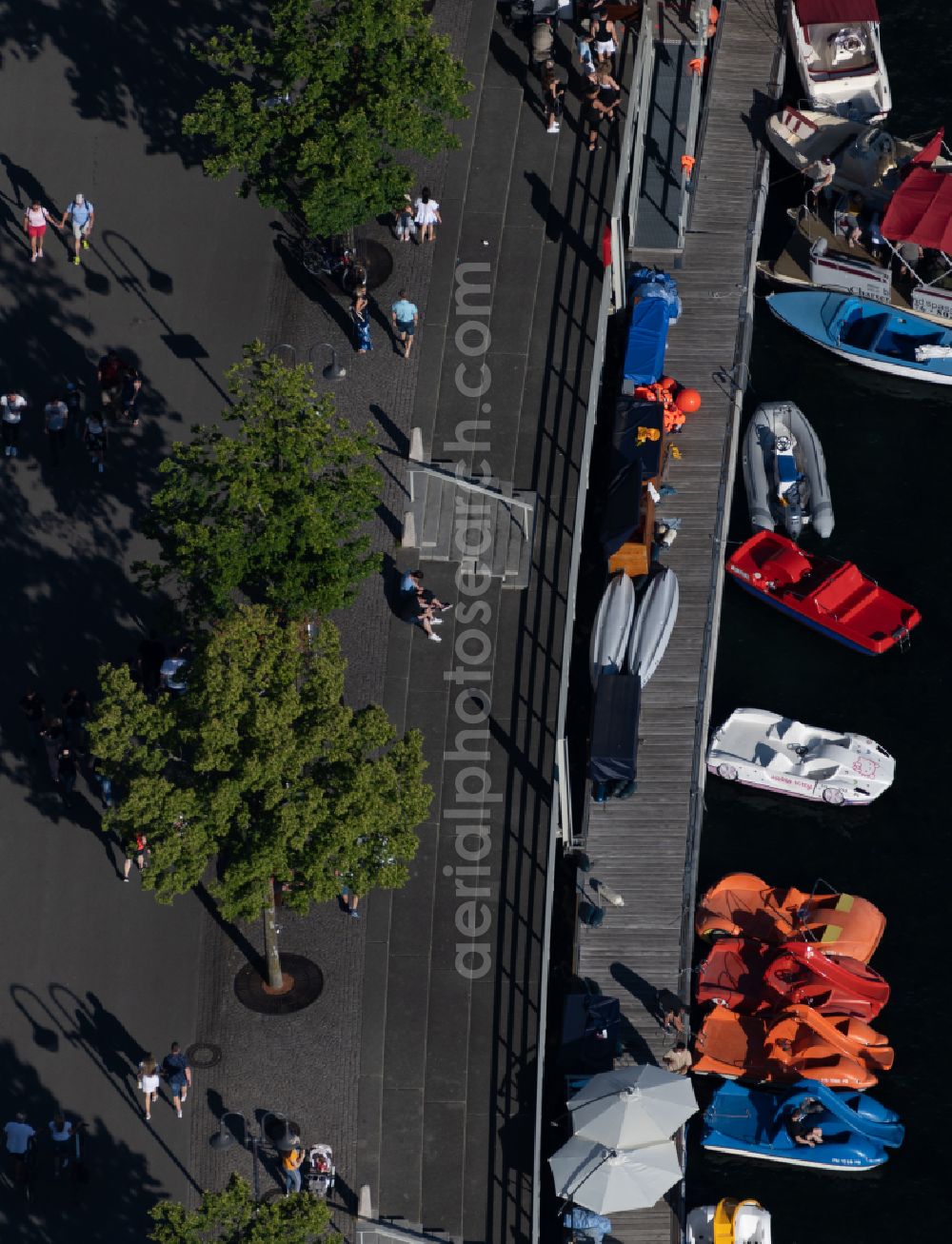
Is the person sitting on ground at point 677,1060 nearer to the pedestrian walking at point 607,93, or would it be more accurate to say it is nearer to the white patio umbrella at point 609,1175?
the white patio umbrella at point 609,1175

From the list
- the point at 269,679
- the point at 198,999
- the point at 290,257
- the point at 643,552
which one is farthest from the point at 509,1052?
the point at 290,257

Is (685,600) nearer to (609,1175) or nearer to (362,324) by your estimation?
(362,324)

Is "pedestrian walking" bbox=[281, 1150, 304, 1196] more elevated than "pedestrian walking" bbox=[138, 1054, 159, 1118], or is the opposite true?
"pedestrian walking" bbox=[138, 1054, 159, 1118]

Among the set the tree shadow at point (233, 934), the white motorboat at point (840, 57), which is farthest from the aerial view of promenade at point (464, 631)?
the white motorboat at point (840, 57)

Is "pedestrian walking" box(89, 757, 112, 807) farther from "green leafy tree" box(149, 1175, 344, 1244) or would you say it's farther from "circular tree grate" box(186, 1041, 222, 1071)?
"green leafy tree" box(149, 1175, 344, 1244)

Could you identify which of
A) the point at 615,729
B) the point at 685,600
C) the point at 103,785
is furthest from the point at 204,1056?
the point at 685,600

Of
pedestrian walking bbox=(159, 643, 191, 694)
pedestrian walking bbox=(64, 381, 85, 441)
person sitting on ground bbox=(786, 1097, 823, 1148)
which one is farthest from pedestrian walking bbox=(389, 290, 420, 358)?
person sitting on ground bbox=(786, 1097, 823, 1148)
